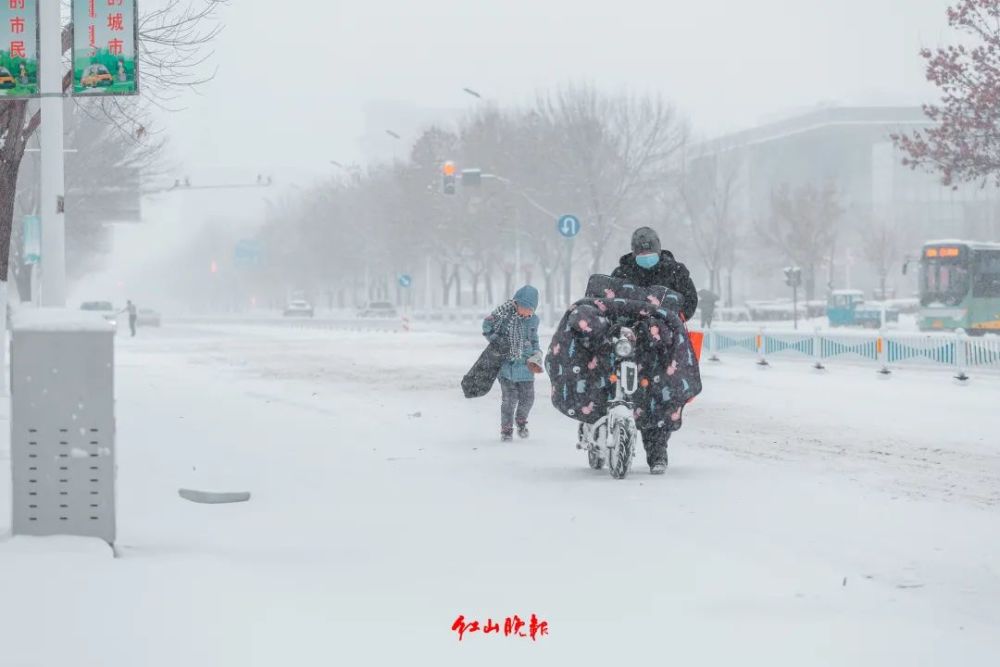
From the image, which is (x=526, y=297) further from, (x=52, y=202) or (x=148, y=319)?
(x=148, y=319)

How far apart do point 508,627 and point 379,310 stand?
8326 centimetres

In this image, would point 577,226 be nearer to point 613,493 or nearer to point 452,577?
point 613,493

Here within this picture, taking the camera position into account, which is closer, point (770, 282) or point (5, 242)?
point (5, 242)

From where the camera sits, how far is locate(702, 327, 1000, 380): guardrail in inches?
1019

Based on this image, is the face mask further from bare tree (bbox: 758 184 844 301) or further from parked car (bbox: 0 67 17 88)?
bare tree (bbox: 758 184 844 301)

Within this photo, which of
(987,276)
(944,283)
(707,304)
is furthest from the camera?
(707,304)

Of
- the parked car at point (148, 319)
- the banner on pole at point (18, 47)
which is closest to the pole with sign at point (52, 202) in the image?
the banner on pole at point (18, 47)

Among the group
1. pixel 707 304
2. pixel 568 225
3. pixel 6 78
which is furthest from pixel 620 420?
pixel 707 304

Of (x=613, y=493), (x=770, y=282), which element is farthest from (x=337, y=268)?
(x=613, y=493)

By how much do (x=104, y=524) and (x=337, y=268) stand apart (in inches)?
3923

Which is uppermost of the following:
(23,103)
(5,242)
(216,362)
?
(23,103)

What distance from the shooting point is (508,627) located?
19.9ft

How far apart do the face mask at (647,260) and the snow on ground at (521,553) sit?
1.66 metres

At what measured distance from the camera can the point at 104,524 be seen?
7332 millimetres
